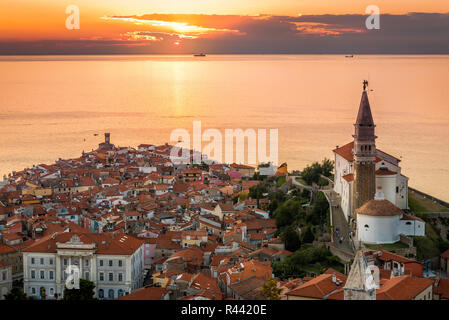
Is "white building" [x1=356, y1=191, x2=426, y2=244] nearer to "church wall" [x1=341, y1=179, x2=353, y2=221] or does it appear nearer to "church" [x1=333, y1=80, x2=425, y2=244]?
"church" [x1=333, y1=80, x2=425, y2=244]

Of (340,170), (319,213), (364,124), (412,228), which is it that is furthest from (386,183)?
(340,170)

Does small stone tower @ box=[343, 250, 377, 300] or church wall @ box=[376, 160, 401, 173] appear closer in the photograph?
small stone tower @ box=[343, 250, 377, 300]

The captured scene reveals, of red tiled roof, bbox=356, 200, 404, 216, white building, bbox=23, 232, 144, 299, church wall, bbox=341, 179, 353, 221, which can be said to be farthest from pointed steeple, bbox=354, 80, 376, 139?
white building, bbox=23, 232, 144, 299

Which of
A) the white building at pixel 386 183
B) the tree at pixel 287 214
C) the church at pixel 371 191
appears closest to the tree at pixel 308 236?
the church at pixel 371 191

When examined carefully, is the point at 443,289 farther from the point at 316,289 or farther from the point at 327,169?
the point at 327,169

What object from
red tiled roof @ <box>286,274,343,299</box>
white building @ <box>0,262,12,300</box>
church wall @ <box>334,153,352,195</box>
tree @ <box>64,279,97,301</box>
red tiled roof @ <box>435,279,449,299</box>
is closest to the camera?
red tiled roof @ <box>286,274,343,299</box>

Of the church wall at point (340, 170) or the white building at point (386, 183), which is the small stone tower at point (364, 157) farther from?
the church wall at point (340, 170)

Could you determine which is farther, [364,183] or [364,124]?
[364,183]
